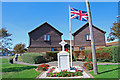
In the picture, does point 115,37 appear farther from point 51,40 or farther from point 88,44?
point 51,40

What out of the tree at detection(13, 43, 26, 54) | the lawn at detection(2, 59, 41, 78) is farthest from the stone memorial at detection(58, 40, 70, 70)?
the tree at detection(13, 43, 26, 54)

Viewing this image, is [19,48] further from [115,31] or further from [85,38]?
[115,31]

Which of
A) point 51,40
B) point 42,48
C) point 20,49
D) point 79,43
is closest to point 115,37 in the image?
point 79,43

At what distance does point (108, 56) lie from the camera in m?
16.0

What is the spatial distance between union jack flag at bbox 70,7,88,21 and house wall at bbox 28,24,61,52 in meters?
14.7

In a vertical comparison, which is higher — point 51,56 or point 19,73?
point 51,56

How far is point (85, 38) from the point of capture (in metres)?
26.6

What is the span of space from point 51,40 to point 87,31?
9.39m

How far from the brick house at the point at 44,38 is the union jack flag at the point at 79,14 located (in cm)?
1474

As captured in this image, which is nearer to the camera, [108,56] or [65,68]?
[65,68]

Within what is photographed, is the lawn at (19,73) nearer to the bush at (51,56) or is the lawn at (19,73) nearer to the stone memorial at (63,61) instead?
Result: the stone memorial at (63,61)

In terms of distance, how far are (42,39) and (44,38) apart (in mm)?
543

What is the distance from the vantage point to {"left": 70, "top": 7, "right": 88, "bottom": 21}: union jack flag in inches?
427

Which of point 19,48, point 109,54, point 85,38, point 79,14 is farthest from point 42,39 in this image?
point 79,14
